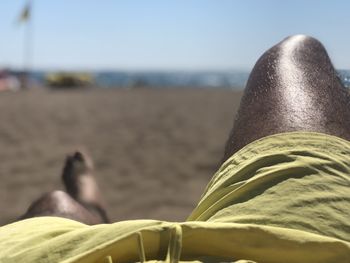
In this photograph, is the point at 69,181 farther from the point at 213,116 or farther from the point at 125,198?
the point at 213,116

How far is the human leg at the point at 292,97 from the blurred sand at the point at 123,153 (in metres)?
2.51

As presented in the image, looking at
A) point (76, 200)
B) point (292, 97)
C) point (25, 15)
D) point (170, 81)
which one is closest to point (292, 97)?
point (292, 97)

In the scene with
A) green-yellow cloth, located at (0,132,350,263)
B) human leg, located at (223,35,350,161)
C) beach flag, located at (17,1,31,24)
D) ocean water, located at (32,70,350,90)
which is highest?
human leg, located at (223,35,350,161)

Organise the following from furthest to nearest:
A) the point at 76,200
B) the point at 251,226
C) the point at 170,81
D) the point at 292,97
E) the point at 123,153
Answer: the point at 170,81 < the point at 123,153 < the point at 76,200 < the point at 292,97 < the point at 251,226

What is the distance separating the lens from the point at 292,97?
1224 millimetres

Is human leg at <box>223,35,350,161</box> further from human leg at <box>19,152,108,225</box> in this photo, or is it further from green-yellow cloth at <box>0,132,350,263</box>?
human leg at <box>19,152,108,225</box>

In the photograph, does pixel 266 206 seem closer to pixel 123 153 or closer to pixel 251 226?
pixel 251 226

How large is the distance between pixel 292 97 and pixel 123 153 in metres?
5.02

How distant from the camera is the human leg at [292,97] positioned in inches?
46.6

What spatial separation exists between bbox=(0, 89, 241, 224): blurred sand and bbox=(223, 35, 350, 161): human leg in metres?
2.51

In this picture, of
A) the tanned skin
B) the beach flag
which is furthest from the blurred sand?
the beach flag

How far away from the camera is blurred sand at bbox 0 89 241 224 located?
4395 mm

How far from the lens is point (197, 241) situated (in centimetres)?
89

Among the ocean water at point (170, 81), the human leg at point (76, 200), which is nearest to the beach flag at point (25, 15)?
the ocean water at point (170, 81)
